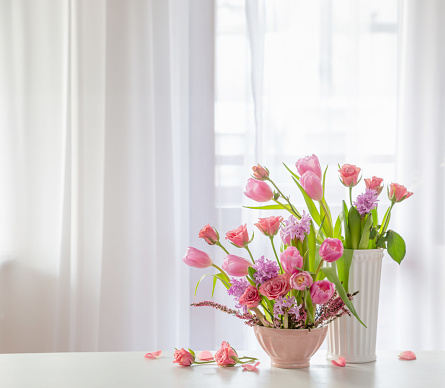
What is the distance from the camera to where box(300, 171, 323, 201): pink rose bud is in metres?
1.20

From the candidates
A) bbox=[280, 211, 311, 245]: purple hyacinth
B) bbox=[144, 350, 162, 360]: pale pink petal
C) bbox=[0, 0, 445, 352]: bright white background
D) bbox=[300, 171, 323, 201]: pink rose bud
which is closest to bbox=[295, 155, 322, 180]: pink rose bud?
bbox=[300, 171, 323, 201]: pink rose bud

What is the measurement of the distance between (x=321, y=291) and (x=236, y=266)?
7.3 inches

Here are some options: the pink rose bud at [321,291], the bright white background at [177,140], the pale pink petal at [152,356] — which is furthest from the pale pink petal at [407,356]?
the bright white background at [177,140]

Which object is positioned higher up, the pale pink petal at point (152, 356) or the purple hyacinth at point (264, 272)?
the purple hyacinth at point (264, 272)

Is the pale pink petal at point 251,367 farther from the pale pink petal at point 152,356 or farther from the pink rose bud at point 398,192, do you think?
the pink rose bud at point 398,192

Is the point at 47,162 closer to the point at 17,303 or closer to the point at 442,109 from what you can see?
the point at 17,303

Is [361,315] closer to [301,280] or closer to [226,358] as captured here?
[301,280]

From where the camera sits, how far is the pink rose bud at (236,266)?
1.19 meters

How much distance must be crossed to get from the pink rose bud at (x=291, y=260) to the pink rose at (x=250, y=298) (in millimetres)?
78

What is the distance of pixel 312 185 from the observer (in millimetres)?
1197

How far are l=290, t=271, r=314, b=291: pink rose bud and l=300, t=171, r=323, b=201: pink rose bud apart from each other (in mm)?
183

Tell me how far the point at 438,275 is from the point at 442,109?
2.30 feet

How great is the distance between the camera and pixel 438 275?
239 centimetres

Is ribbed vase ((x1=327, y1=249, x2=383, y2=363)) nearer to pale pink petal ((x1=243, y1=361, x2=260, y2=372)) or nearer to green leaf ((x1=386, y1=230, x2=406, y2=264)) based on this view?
green leaf ((x1=386, y1=230, x2=406, y2=264))
